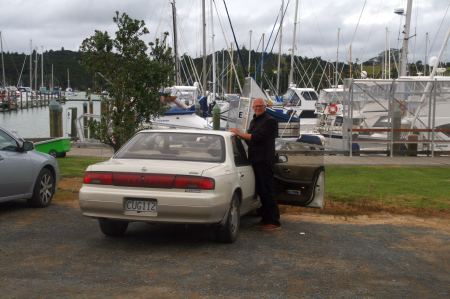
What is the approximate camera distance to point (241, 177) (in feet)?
25.7

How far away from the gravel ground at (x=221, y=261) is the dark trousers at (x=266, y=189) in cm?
26

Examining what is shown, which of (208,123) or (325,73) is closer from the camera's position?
(208,123)

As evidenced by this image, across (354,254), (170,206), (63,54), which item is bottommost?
(354,254)

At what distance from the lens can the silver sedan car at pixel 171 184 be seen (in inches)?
270

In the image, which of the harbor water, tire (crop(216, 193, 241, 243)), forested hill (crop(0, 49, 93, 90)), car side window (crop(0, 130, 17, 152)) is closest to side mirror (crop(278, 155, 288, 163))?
tire (crop(216, 193, 241, 243))

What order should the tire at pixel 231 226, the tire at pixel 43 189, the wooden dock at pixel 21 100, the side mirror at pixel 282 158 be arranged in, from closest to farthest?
the tire at pixel 231 226
the side mirror at pixel 282 158
the tire at pixel 43 189
the wooden dock at pixel 21 100

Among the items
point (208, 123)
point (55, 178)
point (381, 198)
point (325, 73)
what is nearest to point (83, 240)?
point (55, 178)

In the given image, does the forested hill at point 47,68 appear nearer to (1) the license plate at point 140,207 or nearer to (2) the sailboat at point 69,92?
(2) the sailboat at point 69,92

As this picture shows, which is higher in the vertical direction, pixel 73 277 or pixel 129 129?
pixel 129 129

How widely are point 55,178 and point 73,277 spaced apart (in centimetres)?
474

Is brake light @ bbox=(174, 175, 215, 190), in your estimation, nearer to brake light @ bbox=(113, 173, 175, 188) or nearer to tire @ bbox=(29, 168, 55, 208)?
brake light @ bbox=(113, 173, 175, 188)

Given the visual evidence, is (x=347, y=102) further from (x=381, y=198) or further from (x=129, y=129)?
(x=129, y=129)

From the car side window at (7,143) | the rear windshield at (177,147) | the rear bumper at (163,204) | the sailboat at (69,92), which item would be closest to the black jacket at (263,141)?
the rear windshield at (177,147)

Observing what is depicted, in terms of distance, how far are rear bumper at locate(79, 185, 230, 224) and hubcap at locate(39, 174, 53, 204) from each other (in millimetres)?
3101
